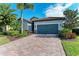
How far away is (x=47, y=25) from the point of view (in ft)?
29.3

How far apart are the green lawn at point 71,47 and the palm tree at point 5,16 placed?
7.61ft

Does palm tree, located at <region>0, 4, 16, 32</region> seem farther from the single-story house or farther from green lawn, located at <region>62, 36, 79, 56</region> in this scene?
green lawn, located at <region>62, 36, 79, 56</region>

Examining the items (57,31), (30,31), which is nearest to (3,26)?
(30,31)

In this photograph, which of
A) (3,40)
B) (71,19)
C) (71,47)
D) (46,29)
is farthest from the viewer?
(46,29)

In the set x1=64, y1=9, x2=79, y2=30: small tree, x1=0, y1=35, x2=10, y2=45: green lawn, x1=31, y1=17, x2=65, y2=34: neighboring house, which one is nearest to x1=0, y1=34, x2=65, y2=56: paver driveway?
x1=0, y1=35, x2=10, y2=45: green lawn

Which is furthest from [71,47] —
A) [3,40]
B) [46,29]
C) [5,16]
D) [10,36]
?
[5,16]

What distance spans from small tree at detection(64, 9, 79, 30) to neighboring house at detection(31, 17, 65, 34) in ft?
0.65

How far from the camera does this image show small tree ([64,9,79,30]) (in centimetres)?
848

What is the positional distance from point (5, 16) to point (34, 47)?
5.61 ft

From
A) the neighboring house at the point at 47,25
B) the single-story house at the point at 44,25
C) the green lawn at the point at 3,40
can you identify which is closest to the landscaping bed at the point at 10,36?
the green lawn at the point at 3,40

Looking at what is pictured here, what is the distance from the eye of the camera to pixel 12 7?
27.9ft

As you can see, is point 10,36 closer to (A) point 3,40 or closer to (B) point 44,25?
(A) point 3,40

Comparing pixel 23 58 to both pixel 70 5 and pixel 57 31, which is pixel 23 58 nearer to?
pixel 57 31

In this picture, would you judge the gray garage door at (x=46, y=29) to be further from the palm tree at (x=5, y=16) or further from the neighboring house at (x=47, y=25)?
the palm tree at (x=5, y=16)
